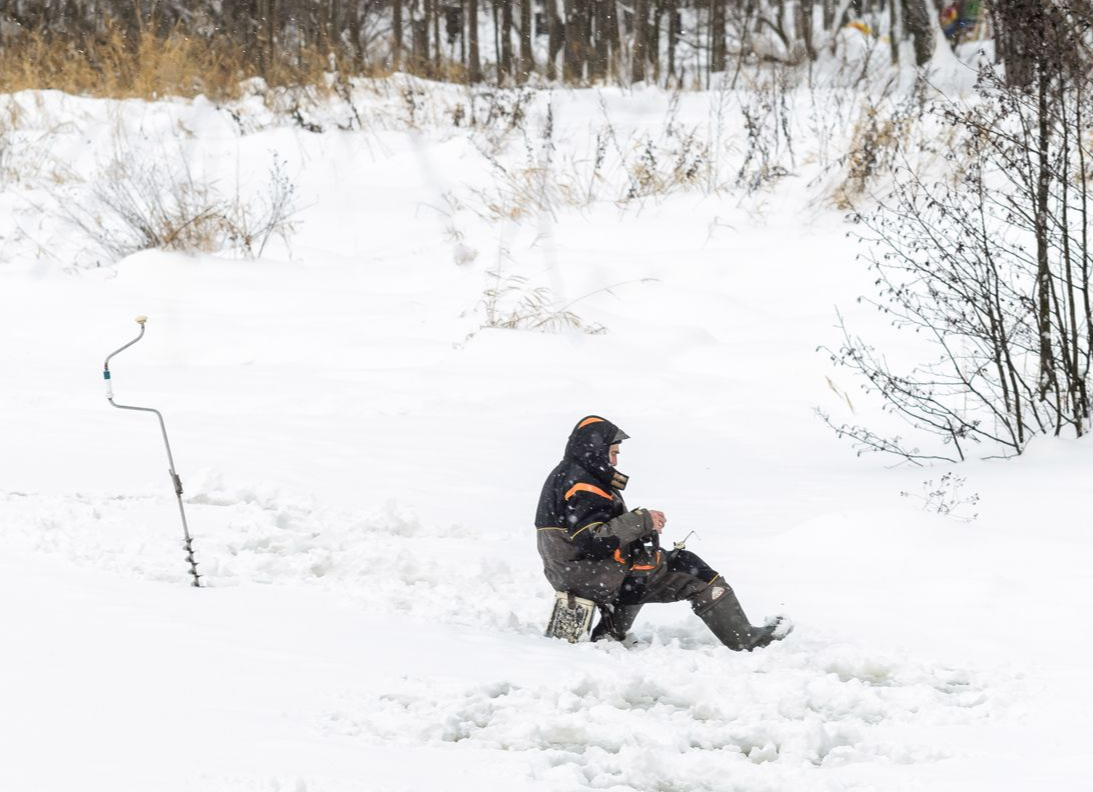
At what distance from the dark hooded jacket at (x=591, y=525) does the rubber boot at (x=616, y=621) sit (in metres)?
0.11

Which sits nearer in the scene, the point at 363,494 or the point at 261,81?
the point at 363,494

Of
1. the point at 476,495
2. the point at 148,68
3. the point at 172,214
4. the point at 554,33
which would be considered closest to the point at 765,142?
the point at 172,214

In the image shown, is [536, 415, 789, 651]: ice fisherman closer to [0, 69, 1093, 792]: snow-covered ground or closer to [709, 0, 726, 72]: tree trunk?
[0, 69, 1093, 792]: snow-covered ground

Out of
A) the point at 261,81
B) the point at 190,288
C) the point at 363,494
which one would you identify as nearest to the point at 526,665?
the point at 363,494

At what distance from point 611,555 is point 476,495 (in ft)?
7.55

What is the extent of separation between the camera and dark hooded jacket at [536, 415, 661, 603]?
4863mm

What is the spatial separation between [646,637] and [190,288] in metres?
7.79

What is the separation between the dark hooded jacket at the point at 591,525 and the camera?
16.0 feet

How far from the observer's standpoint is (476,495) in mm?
7137

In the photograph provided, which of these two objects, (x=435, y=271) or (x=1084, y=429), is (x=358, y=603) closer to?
(x=1084, y=429)

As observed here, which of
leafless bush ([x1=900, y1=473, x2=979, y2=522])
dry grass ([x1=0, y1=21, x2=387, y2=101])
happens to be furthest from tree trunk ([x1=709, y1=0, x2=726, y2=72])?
leafless bush ([x1=900, y1=473, x2=979, y2=522])

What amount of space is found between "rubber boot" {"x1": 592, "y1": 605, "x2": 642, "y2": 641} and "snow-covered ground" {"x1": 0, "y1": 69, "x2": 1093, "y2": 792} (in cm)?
14

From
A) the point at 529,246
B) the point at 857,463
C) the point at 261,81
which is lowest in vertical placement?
the point at 857,463

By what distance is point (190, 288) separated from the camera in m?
11.8
